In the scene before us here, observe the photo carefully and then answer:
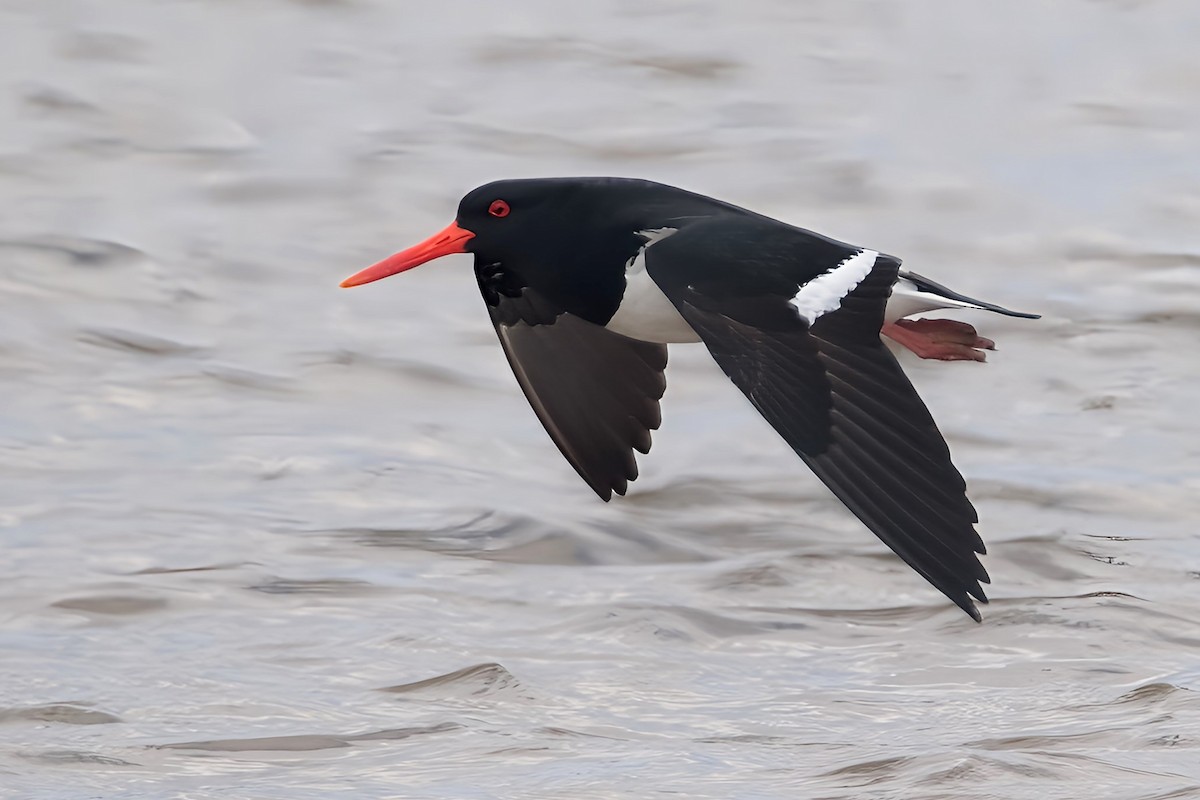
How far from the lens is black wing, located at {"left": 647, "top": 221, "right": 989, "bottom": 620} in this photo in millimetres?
4285

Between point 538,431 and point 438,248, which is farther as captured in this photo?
point 538,431

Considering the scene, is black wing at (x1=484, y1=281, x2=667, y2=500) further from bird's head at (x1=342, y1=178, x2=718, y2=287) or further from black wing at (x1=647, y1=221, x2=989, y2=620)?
black wing at (x1=647, y1=221, x2=989, y2=620)

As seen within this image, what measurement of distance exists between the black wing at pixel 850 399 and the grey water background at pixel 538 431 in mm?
1064

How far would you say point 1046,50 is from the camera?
12.5 m

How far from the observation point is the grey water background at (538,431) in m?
5.70

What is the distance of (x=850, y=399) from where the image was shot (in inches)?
178

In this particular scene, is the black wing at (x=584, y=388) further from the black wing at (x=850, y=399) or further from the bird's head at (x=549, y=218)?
the black wing at (x=850, y=399)

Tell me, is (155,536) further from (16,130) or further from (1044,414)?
(16,130)

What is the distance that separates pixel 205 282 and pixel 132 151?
1576mm

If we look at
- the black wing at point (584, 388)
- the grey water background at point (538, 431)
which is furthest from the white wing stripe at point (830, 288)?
the grey water background at point (538, 431)

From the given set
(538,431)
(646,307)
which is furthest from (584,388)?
(538,431)

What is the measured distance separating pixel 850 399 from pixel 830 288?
0.35 meters

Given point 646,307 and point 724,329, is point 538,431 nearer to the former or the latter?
point 646,307

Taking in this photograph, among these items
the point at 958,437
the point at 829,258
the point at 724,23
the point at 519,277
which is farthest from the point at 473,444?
the point at 724,23
